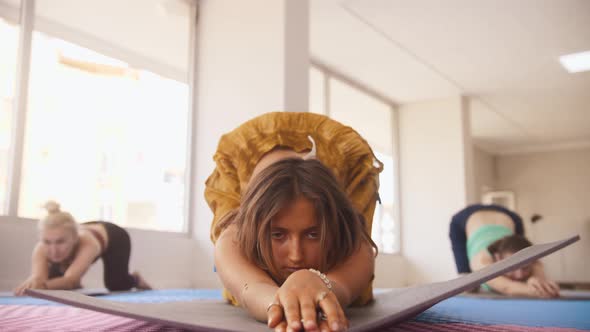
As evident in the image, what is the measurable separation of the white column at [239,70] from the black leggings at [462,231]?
4.39 feet

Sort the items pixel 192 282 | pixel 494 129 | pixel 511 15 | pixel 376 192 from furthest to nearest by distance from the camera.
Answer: pixel 494 129 → pixel 511 15 → pixel 192 282 → pixel 376 192

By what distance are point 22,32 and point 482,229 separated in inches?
125

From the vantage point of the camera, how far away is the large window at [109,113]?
3.67 meters

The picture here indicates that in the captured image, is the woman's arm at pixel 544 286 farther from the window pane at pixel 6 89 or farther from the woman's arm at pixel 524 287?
the window pane at pixel 6 89

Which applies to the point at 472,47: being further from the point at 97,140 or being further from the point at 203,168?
the point at 97,140

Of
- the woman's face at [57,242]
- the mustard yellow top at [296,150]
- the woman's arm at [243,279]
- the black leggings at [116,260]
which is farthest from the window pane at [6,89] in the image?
the woman's arm at [243,279]

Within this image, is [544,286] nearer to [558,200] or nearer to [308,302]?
[308,302]

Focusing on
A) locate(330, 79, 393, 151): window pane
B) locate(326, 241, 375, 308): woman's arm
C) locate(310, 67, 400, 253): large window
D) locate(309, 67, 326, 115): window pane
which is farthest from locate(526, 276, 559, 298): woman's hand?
locate(330, 79, 393, 151): window pane

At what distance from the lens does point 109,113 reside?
4.17 metres

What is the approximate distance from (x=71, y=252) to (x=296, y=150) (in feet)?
→ 6.31

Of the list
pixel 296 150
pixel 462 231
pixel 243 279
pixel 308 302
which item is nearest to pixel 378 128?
pixel 462 231

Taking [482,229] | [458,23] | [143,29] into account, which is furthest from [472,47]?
[143,29]

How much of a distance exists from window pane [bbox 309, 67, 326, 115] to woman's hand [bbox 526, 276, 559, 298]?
3714mm

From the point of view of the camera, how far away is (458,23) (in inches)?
209
